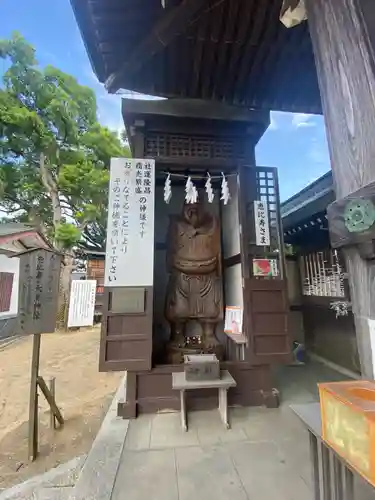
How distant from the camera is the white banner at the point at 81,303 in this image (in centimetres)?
1081

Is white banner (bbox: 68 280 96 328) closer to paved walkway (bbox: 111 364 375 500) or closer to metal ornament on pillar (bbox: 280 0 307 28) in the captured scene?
paved walkway (bbox: 111 364 375 500)

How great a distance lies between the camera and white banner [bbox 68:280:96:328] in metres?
10.8

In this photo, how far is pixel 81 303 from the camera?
1098cm

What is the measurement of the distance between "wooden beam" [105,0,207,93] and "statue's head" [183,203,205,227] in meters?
2.04

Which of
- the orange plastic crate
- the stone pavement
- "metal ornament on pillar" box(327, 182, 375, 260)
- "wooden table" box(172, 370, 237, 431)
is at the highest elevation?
"metal ornament on pillar" box(327, 182, 375, 260)

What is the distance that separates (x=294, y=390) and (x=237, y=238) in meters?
2.48

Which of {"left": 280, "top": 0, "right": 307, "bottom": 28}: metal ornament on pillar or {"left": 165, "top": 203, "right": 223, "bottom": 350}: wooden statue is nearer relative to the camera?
{"left": 280, "top": 0, "right": 307, "bottom": 28}: metal ornament on pillar

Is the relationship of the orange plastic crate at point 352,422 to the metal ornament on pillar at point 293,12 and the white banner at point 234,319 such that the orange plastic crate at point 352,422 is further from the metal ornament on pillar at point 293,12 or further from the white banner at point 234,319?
the white banner at point 234,319

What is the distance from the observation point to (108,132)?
1274 centimetres

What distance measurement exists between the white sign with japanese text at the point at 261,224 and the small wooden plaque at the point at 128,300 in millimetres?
1723

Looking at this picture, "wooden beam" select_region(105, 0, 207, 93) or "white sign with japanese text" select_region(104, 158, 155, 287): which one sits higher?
"wooden beam" select_region(105, 0, 207, 93)

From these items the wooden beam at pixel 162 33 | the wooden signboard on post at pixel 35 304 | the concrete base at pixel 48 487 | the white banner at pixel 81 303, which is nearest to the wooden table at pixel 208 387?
the concrete base at pixel 48 487

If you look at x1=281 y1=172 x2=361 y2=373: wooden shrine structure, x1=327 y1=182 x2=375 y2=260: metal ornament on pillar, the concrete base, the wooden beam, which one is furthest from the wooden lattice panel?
the concrete base

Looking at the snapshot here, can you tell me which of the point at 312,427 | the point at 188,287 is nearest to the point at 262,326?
the point at 188,287
